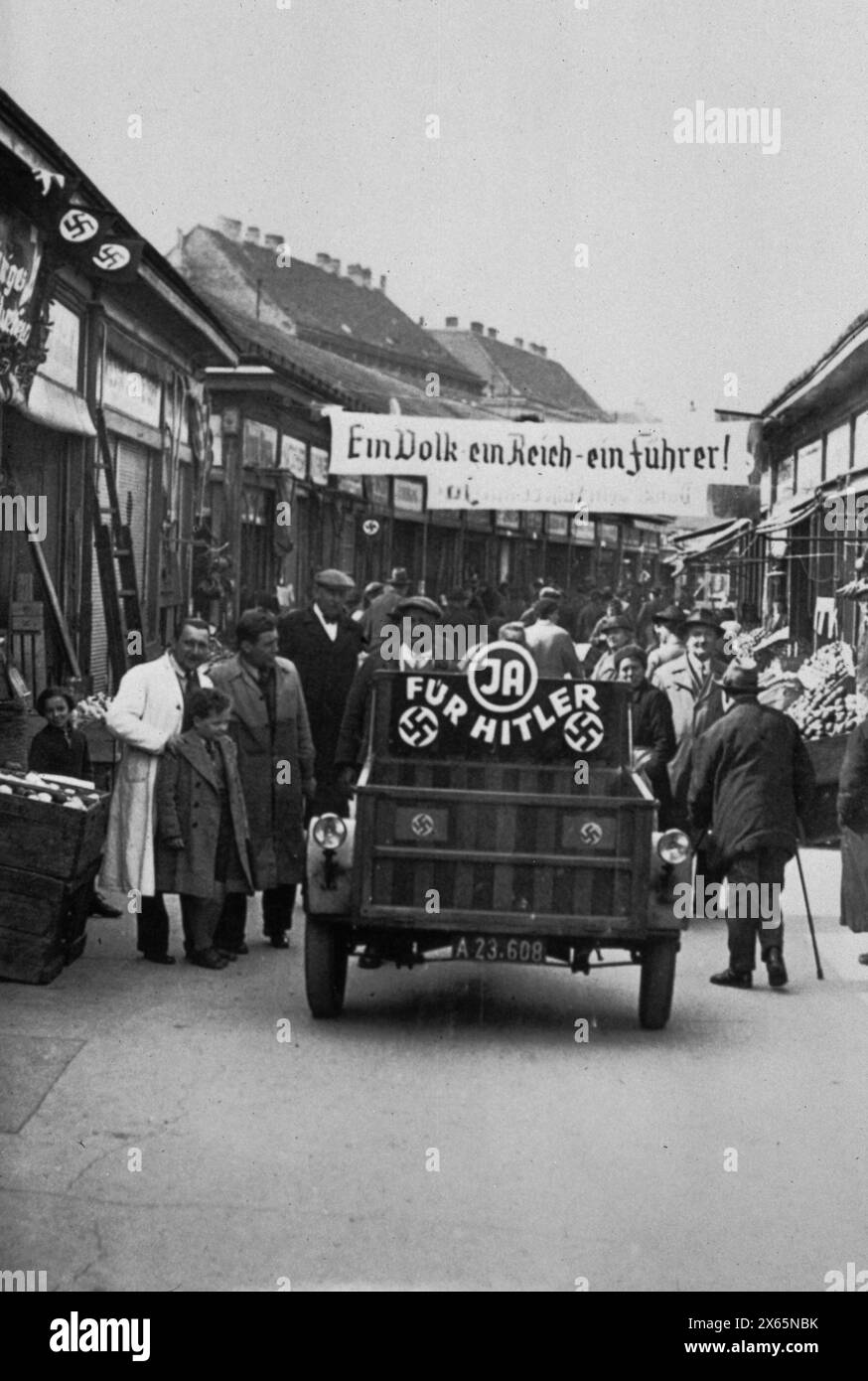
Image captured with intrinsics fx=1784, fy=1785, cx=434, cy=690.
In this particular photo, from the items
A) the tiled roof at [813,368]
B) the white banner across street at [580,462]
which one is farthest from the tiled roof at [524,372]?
the tiled roof at [813,368]

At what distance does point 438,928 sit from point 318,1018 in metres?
0.72

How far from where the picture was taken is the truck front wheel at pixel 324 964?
745cm

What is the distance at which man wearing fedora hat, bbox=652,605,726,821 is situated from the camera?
34.0ft

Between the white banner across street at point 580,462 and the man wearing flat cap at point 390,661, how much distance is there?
3.46 ft

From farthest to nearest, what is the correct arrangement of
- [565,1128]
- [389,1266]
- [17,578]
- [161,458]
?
[161,458] → [17,578] → [565,1128] → [389,1266]

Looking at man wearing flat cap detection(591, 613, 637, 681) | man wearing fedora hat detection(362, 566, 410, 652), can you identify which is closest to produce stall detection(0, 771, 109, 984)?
man wearing flat cap detection(591, 613, 637, 681)

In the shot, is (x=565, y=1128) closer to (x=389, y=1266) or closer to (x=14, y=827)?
(x=389, y=1266)

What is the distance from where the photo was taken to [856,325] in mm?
7199

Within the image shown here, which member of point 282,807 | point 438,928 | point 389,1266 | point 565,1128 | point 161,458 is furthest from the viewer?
point 161,458

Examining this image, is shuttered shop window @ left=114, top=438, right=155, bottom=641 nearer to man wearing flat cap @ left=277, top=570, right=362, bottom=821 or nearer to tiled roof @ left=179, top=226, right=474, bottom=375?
tiled roof @ left=179, top=226, right=474, bottom=375

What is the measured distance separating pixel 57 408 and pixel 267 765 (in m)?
3.13

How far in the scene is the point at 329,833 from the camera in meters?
7.41
